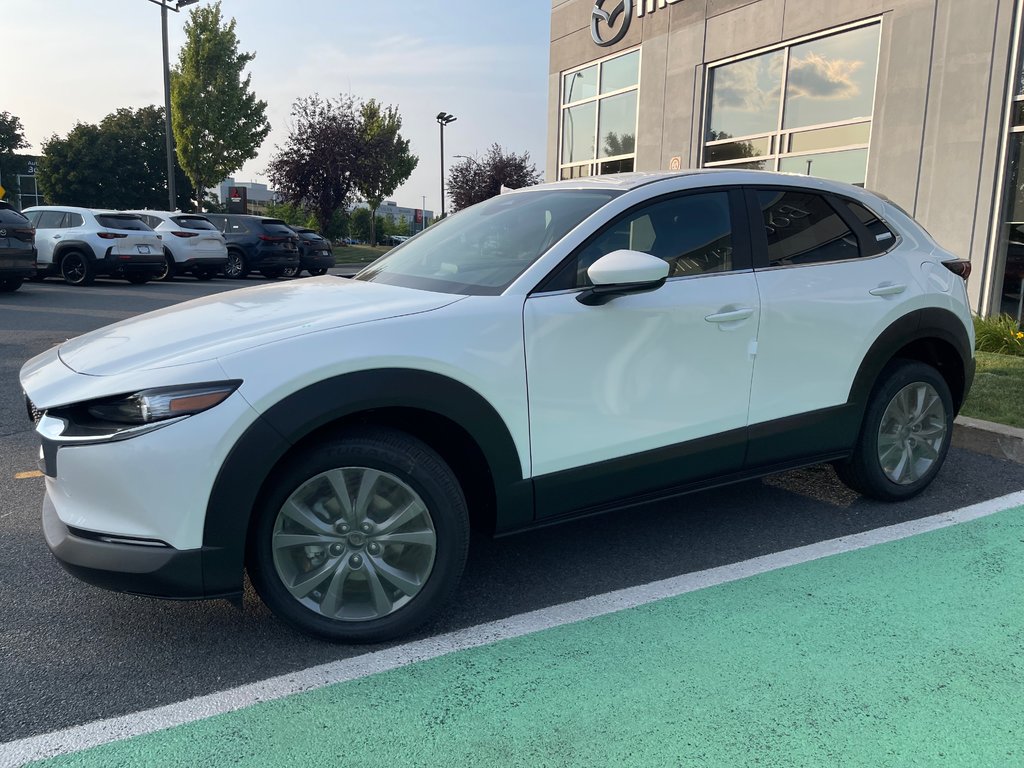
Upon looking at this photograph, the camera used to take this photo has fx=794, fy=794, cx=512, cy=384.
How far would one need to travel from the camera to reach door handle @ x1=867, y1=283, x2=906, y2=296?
379cm

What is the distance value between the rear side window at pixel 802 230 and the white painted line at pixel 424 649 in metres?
1.32

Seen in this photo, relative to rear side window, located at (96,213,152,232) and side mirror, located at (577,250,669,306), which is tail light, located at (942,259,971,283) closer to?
side mirror, located at (577,250,669,306)

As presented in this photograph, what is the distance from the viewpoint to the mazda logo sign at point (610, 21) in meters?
15.8

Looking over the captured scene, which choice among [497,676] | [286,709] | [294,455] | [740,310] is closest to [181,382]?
[294,455]

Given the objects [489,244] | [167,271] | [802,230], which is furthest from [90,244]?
[802,230]

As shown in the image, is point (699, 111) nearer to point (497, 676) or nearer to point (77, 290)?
point (77, 290)

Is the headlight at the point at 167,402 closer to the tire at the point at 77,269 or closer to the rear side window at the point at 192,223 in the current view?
the tire at the point at 77,269

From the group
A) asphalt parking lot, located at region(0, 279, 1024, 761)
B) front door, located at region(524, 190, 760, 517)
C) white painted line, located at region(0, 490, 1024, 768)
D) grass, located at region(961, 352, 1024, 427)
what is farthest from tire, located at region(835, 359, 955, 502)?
grass, located at region(961, 352, 1024, 427)

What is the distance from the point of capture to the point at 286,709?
2367 mm

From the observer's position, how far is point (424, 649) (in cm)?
273

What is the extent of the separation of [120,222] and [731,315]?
15305mm

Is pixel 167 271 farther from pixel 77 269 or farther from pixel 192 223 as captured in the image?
pixel 77 269

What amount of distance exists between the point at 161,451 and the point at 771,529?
9.10ft

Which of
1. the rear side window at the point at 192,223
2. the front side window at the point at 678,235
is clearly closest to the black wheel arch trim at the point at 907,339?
the front side window at the point at 678,235
